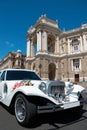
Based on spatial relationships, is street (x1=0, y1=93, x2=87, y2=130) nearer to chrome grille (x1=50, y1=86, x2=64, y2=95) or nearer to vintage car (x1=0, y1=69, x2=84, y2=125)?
vintage car (x1=0, y1=69, x2=84, y2=125)

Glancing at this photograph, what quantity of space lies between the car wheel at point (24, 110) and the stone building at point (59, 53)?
36.9 meters

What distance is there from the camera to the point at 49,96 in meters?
4.34

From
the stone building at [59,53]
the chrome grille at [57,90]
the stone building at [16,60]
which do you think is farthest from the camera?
the stone building at [16,60]

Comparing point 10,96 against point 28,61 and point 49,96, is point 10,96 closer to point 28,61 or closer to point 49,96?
point 49,96

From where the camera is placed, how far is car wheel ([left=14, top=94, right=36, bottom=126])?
3.95 metres

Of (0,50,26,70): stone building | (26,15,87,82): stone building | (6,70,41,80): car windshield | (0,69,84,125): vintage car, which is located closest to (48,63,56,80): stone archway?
(26,15,87,82): stone building

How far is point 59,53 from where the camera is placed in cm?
4800

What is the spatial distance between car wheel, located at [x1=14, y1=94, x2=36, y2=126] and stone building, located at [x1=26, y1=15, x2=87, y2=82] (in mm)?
36910

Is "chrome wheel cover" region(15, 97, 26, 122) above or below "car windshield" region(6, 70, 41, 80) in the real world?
below

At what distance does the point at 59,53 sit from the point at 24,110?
44.4m

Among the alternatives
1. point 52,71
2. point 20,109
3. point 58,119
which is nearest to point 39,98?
point 20,109

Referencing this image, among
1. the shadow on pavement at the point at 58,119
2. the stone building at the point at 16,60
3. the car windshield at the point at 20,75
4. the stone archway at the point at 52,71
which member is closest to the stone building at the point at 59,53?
the stone archway at the point at 52,71

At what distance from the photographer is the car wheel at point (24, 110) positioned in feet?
13.0

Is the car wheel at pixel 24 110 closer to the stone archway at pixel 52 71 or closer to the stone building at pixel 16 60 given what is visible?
the stone archway at pixel 52 71
